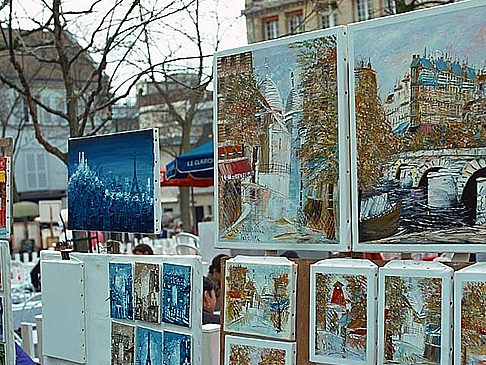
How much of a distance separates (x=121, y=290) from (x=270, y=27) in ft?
71.3

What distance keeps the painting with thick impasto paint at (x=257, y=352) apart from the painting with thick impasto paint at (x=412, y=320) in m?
0.37

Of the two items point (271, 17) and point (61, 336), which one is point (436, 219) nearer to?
point (61, 336)

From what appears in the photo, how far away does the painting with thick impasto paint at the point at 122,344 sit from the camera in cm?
296

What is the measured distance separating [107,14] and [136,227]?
13.1 ft

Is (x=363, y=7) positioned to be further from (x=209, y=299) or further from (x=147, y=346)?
(x=147, y=346)

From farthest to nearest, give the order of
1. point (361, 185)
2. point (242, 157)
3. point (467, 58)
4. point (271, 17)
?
point (271, 17), point (242, 157), point (361, 185), point (467, 58)

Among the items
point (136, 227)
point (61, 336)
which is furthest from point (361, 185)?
point (61, 336)

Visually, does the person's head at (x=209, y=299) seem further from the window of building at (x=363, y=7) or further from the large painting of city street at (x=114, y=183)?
the window of building at (x=363, y=7)

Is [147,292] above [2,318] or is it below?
above

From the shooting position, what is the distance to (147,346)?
9.50 feet

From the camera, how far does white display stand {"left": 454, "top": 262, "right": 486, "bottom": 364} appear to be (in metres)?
2.02

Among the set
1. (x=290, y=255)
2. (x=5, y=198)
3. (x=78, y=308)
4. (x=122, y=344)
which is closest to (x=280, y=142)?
(x=290, y=255)

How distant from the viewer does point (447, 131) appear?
2137mm

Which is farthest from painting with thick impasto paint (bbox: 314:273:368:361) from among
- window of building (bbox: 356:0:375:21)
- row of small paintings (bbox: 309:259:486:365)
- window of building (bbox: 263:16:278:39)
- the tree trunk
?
window of building (bbox: 263:16:278:39)
